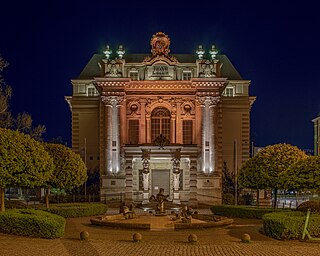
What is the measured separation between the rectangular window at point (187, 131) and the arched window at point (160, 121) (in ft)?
6.17

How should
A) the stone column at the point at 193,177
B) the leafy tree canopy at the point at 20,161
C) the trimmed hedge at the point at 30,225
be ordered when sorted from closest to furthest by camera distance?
1. the trimmed hedge at the point at 30,225
2. the leafy tree canopy at the point at 20,161
3. the stone column at the point at 193,177

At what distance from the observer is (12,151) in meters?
32.2

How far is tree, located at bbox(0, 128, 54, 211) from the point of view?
31.9 metres

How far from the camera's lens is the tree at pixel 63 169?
45688 mm

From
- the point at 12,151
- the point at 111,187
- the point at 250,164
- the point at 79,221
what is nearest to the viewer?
the point at 12,151

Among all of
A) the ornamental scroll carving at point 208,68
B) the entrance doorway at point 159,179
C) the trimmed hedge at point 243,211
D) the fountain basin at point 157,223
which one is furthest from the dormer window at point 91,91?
the fountain basin at point 157,223

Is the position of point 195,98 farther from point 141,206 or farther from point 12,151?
point 12,151

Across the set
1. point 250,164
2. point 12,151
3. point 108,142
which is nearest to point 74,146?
point 108,142

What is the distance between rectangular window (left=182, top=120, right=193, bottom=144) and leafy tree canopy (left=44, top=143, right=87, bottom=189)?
2259 centimetres

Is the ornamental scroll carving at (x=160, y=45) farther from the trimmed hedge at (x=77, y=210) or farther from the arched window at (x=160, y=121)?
the trimmed hedge at (x=77, y=210)

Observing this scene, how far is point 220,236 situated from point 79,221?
12804 mm

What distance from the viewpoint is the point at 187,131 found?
68.7m

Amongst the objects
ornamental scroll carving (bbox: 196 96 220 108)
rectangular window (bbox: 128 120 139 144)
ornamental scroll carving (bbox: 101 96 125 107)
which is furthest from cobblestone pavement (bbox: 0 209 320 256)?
rectangular window (bbox: 128 120 139 144)

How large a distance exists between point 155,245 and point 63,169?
65.2ft
